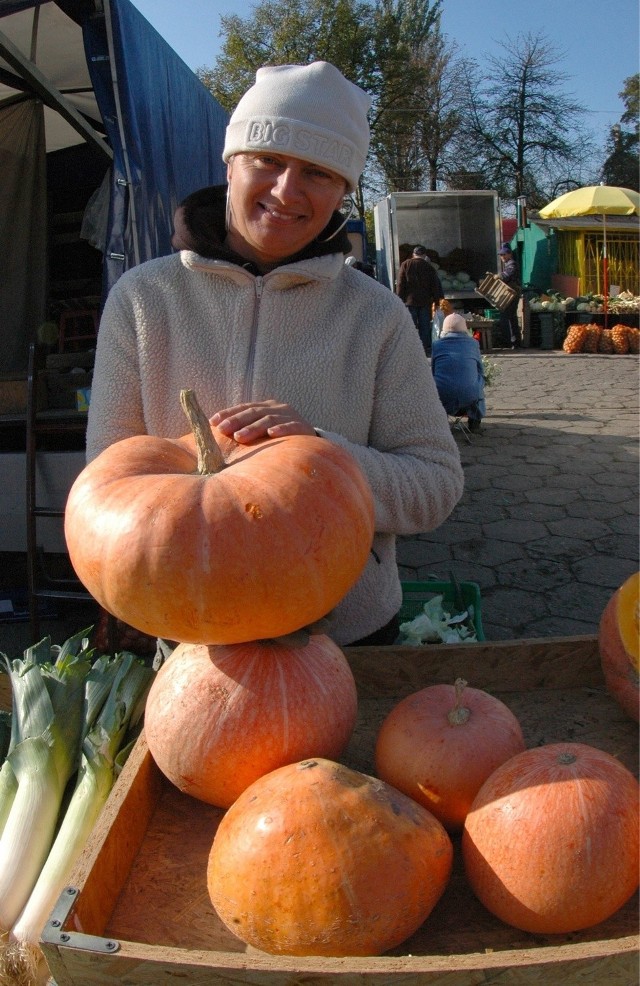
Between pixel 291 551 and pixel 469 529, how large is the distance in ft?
16.2

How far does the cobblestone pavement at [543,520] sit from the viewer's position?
4594 mm

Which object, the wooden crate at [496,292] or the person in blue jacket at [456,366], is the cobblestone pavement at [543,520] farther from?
the wooden crate at [496,292]

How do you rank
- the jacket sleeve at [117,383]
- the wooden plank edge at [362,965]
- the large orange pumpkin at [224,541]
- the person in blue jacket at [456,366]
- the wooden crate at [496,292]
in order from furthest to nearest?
the wooden crate at [496,292]
the person in blue jacket at [456,366]
the jacket sleeve at [117,383]
the large orange pumpkin at [224,541]
the wooden plank edge at [362,965]

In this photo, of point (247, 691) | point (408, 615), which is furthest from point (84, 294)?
point (247, 691)

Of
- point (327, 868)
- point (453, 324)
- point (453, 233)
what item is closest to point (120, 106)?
point (327, 868)

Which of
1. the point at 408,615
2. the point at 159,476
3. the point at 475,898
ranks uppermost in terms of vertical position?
the point at 159,476

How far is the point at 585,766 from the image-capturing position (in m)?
1.00

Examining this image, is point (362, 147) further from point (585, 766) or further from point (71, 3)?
point (71, 3)

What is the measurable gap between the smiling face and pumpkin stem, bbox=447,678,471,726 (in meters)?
1.01

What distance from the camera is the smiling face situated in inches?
62.8

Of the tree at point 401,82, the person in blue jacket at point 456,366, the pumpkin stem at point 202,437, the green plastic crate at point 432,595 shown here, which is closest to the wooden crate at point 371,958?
the pumpkin stem at point 202,437

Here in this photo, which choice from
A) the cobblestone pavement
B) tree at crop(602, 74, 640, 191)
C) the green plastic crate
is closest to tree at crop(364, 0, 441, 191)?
tree at crop(602, 74, 640, 191)

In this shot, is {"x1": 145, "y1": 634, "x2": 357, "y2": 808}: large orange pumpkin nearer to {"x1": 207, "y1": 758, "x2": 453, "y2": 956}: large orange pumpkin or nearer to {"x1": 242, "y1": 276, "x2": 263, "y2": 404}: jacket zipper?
{"x1": 207, "y1": 758, "x2": 453, "y2": 956}: large orange pumpkin

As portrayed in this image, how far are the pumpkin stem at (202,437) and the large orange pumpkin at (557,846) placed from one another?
24.0 inches
